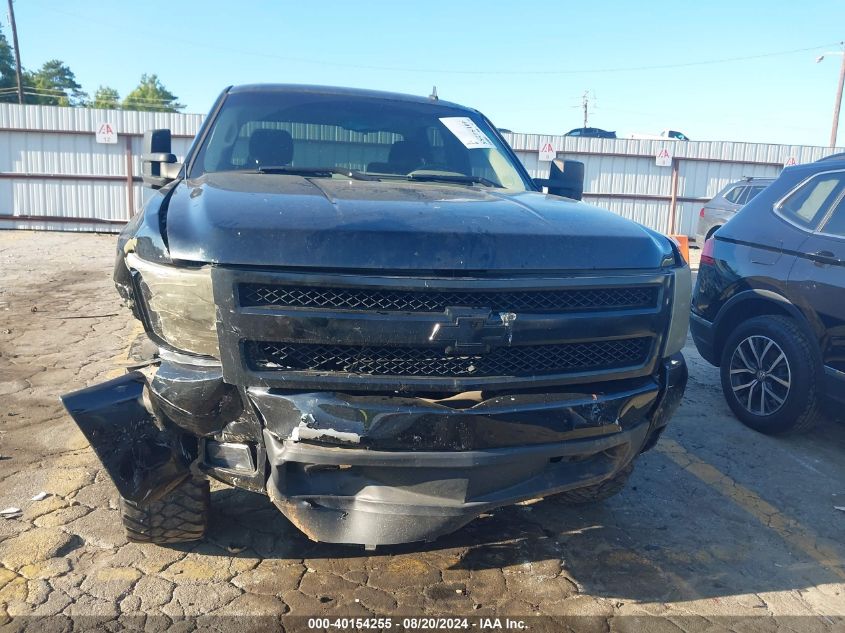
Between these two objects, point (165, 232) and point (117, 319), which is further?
point (117, 319)

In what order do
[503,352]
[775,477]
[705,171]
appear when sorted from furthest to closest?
[705,171]
[775,477]
[503,352]

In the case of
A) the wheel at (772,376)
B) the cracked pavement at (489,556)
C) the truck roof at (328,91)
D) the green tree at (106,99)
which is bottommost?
the cracked pavement at (489,556)

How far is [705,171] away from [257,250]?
60.3 feet

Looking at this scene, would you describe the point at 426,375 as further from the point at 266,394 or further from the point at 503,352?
the point at 266,394

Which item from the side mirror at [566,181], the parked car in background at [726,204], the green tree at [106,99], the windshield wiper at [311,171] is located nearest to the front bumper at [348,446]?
the windshield wiper at [311,171]

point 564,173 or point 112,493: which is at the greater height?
point 564,173

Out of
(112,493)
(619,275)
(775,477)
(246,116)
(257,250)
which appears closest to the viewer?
(257,250)

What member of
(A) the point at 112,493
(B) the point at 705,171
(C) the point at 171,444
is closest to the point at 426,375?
(C) the point at 171,444

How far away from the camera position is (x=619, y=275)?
8.20 ft

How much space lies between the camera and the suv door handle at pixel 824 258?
4.16 metres

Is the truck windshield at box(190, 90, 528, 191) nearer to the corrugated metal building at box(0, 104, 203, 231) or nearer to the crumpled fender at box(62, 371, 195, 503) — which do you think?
the crumpled fender at box(62, 371, 195, 503)

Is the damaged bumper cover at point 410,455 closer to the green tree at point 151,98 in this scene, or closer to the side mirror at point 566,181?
the side mirror at point 566,181

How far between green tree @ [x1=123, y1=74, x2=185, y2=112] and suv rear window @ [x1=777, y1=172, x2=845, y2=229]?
78.3 m

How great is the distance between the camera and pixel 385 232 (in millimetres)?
2262
